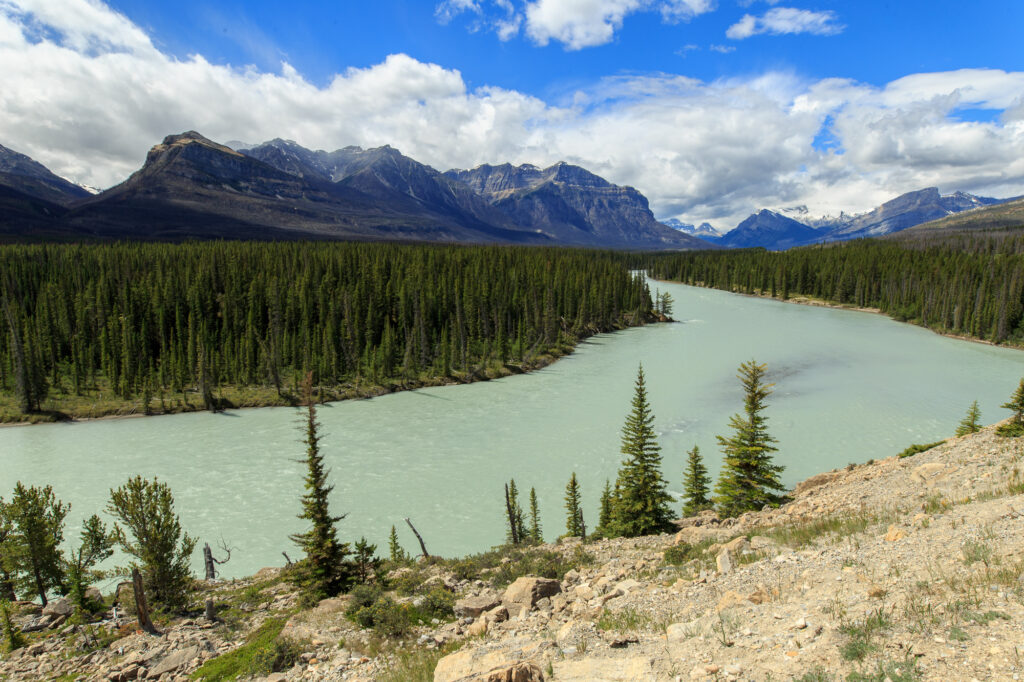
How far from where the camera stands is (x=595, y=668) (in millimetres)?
8445

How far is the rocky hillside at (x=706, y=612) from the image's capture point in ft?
23.7

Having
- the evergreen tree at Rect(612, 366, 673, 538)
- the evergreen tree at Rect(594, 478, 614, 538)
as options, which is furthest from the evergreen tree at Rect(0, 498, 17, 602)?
the evergreen tree at Rect(612, 366, 673, 538)

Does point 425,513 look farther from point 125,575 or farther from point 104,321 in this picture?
point 104,321

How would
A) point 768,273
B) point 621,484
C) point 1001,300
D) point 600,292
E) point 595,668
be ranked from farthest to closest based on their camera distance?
1. point 768,273
2. point 600,292
3. point 1001,300
4. point 621,484
5. point 595,668

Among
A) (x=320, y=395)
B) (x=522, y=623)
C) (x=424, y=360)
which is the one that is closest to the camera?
(x=522, y=623)

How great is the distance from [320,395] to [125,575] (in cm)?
3497

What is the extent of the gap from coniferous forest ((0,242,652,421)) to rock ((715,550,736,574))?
52.2 metres

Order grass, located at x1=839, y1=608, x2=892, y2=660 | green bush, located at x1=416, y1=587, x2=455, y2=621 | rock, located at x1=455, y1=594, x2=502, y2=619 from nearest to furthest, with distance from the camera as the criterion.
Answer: grass, located at x1=839, y1=608, x2=892, y2=660
rock, located at x1=455, y1=594, x2=502, y2=619
green bush, located at x1=416, y1=587, x2=455, y2=621

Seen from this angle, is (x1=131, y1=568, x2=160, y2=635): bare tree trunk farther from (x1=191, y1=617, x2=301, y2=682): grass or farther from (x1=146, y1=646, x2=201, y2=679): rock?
(x1=191, y1=617, x2=301, y2=682): grass

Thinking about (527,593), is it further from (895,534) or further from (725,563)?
(895,534)

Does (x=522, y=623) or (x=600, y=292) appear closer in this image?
(x=522, y=623)

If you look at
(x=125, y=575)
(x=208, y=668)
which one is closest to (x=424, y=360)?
(x=125, y=575)

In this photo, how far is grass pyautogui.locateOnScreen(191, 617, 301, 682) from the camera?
447 inches

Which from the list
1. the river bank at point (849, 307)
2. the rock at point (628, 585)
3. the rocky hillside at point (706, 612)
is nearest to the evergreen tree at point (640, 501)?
the rocky hillside at point (706, 612)
